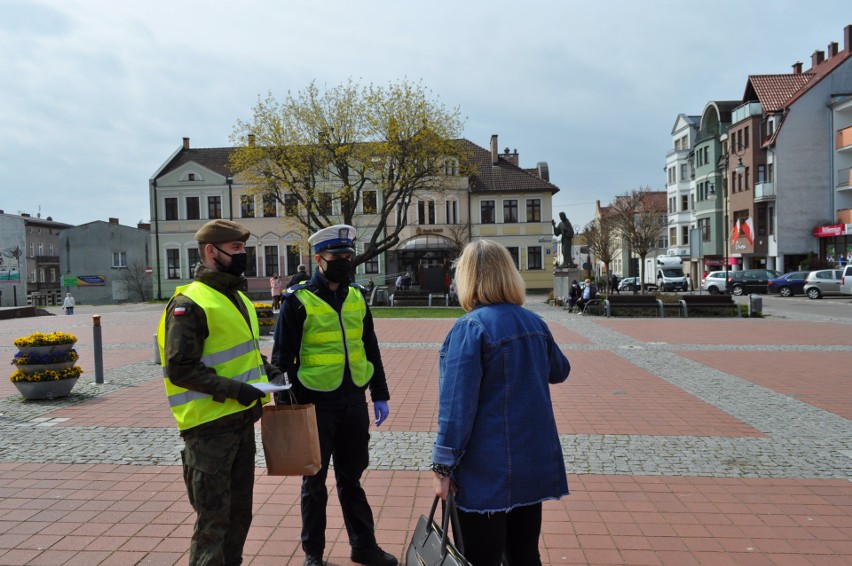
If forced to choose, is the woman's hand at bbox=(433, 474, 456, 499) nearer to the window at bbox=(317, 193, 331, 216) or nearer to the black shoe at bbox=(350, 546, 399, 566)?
the black shoe at bbox=(350, 546, 399, 566)

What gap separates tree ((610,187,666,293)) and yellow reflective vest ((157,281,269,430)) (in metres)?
33.2

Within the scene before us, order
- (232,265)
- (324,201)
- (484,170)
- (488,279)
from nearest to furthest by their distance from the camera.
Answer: (488,279), (232,265), (324,201), (484,170)

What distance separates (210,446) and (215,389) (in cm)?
28

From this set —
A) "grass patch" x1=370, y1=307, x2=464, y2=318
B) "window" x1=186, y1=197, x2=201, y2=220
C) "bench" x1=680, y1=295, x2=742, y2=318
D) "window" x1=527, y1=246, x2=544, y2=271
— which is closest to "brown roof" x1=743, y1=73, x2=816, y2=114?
"window" x1=527, y1=246, x2=544, y2=271

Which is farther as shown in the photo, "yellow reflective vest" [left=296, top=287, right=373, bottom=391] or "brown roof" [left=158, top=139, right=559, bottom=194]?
"brown roof" [left=158, top=139, right=559, bottom=194]

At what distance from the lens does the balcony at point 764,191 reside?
4541cm

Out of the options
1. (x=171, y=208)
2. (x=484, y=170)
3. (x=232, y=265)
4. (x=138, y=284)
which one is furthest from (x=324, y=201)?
(x=232, y=265)

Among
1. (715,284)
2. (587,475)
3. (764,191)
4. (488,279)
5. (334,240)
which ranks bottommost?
(587,475)

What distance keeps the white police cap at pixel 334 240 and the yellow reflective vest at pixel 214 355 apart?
0.73 m

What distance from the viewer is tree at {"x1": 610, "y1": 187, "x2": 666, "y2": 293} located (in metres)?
40.9

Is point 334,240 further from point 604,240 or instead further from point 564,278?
point 604,240

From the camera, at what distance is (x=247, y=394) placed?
2994 millimetres

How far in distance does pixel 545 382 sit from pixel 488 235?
4722cm

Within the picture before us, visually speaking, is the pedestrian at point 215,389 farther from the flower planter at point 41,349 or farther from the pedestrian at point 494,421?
the flower planter at point 41,349
